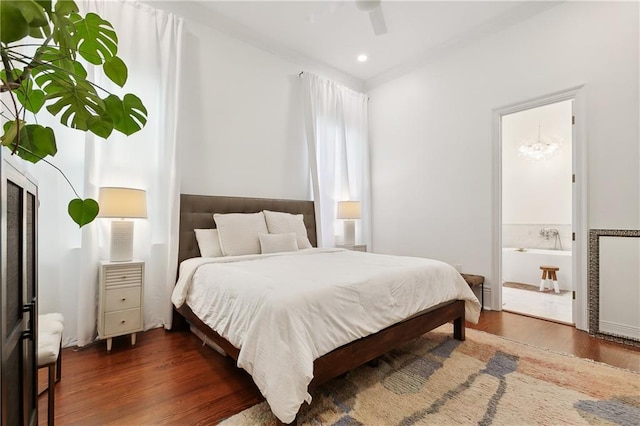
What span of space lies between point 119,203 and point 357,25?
3257 mm

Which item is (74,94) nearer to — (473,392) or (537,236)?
(473,392)

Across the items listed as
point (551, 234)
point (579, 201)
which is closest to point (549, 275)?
point (551, 234)

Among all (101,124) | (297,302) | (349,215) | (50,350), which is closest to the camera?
(101,124)

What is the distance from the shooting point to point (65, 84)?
29.1 inches

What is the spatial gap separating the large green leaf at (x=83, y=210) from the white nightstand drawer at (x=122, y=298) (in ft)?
6.67

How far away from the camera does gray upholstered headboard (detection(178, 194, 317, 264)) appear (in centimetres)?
321

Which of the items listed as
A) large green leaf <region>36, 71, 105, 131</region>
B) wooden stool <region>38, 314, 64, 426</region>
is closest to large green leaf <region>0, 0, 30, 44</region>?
large green leaf <region>36, 71, 105, 131</region>

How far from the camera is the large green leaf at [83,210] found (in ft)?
2.81

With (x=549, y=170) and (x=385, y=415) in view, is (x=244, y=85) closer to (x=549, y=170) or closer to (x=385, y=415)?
(x=385, y=415)

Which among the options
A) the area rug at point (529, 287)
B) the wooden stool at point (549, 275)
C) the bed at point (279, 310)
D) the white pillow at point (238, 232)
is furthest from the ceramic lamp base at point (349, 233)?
the wooden stool at point (549, 275)

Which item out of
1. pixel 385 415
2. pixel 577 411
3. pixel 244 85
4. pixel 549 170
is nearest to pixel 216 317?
pixel 385 415

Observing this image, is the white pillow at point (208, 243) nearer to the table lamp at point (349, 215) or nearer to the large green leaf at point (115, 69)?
the table lamp at point (349, 215)

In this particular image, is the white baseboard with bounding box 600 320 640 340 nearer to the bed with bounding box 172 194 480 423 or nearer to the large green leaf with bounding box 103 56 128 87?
the bed with bounding box 172 194 480 423

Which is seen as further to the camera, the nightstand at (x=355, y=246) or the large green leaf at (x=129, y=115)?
the nightstand at (x=355, y=246)
